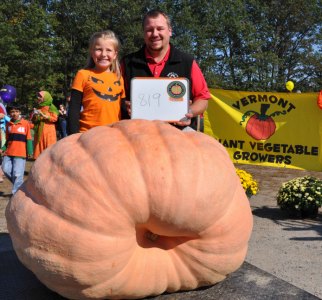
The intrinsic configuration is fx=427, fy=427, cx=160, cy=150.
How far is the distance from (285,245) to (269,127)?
216 inches

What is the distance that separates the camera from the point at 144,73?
10.6 feet

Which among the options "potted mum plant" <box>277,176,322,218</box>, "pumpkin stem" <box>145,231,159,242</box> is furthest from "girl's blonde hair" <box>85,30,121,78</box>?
"potted mum plant" <box>277,176,322,218</box>

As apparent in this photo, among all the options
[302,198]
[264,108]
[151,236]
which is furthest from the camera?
[264,108]

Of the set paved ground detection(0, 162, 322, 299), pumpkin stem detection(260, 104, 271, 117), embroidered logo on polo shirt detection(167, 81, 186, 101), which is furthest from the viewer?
pumpkin stem detection(260, 104, 271, 117)

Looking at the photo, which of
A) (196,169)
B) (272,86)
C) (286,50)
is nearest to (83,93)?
(196,169)

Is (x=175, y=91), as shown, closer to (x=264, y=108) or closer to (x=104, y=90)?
(x=104, y=90)

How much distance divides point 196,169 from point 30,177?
878 mm

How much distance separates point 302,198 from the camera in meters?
5.94

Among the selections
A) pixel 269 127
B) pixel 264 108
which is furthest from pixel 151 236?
pixel 264 108

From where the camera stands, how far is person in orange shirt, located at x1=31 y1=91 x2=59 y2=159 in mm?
8328

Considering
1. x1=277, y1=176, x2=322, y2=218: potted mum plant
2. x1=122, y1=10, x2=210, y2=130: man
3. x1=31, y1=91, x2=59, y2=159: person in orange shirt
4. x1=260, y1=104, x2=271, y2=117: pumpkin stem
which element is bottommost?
x1=277, y1=176, x2=322, y2=218: potted mum plant

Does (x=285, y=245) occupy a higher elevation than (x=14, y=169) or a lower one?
lower

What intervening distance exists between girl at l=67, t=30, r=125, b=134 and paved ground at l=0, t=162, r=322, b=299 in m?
2.12

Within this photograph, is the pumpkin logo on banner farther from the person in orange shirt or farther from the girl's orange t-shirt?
the girl's orange t-shirt
